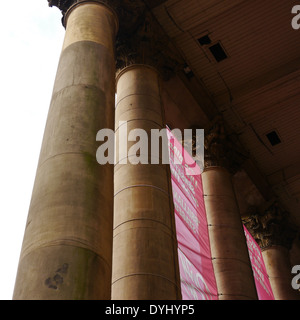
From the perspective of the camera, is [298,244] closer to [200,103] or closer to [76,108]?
[200,103]

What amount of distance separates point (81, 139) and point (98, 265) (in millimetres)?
1754

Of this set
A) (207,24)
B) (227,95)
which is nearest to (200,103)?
(227,95)

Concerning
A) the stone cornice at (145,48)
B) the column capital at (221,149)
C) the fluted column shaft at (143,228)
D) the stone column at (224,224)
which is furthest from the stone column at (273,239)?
the fluted column shaft at (143,228)

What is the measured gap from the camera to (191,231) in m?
10.3

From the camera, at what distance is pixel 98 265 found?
185 inches

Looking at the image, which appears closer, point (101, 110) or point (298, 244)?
point (101, 110)

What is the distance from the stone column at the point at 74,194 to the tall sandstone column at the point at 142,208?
1.57 metres

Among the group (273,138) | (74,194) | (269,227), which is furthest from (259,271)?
(74,194)

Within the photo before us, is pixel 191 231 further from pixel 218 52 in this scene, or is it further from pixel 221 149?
pixel 218 52

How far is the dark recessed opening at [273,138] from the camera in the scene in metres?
15.7

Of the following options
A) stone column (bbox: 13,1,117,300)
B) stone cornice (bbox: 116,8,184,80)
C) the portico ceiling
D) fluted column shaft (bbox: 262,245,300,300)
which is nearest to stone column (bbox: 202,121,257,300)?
the portico ceiling

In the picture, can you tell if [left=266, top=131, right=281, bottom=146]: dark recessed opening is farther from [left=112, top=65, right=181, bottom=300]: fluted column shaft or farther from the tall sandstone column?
[left=112, top=65, right=181, bottom=300]: fluted column shaft

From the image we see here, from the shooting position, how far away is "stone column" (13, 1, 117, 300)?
4.33 meters
